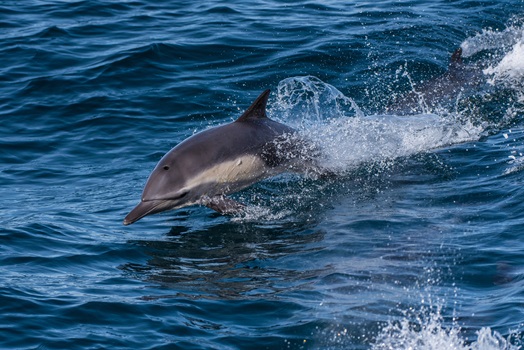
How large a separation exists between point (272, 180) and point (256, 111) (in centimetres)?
124

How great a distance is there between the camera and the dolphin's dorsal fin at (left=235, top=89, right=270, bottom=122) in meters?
11.8

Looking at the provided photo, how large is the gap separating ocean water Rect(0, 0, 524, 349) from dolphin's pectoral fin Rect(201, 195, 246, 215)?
0.16 meters

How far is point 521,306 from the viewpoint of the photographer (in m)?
8.47

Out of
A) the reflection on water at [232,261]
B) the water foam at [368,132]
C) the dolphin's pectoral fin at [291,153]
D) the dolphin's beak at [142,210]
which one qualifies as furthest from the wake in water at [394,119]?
the dolphin's beak at [142,210]

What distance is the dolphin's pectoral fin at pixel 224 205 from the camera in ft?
37.6

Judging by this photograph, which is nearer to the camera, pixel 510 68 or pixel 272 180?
pixel 272 180

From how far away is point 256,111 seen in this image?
39.4 ft

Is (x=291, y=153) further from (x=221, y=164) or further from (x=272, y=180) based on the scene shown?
(x=221, y=164)

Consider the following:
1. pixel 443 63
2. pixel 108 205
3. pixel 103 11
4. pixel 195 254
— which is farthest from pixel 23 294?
pixel 103 11

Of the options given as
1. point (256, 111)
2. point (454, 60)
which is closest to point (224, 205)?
point (256, 111)

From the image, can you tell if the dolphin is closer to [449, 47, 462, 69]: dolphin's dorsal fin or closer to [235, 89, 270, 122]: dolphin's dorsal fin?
[235, 89, 270, 122]: dolphin's dorsal fin

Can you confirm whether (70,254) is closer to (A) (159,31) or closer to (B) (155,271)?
(B) (155,271)

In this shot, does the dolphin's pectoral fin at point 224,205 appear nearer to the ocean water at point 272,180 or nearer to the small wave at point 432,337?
the ocean water at point 272,180

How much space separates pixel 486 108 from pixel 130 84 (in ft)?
21.6
